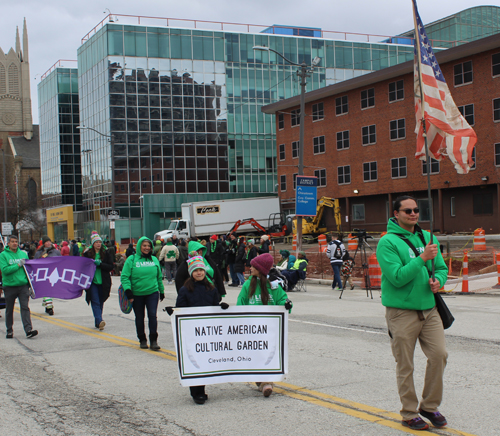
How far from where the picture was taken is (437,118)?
680 cm

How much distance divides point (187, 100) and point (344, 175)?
22.4m

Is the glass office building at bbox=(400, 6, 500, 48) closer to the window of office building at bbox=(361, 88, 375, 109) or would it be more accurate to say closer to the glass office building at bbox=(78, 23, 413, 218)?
the glass office building at bbox=(78, 23, 413, 218)

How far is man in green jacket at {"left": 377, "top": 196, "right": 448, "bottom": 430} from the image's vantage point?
4770 millimetres

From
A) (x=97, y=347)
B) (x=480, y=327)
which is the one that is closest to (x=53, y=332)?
(x=97, y=347)

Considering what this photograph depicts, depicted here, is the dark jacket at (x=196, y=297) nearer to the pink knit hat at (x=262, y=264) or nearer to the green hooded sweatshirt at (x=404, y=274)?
the pink knit hat at (x=262, y=264)

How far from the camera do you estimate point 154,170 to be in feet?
209

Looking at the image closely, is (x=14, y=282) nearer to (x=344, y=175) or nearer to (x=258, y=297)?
(x=258, y=297)

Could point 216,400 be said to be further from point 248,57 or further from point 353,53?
point 353,53

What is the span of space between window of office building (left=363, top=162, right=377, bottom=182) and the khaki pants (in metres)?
43.3

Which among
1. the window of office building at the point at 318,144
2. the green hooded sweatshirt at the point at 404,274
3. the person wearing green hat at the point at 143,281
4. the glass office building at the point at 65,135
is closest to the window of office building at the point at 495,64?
the window of office building at the point at 318,144

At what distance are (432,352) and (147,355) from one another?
506 centimetres

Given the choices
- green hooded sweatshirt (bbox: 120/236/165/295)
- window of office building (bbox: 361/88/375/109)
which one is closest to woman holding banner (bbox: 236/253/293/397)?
green hooded sweatshirt (bbox: 120/236/165/295)

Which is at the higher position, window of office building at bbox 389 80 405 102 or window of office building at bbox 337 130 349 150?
window of office building at bbox 389 80 405 102

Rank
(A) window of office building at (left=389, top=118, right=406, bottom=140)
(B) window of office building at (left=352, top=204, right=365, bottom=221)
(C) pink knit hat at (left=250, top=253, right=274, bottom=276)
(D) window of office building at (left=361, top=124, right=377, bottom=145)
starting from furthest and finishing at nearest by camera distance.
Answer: (B) window of office building at (left=352, top=204, right=365, bottom=221) < (D) window of office building at (left=361, top=124, right=377, bottom=145) < (A) window of office building at (left=389, top=118, right=406, bottom=140) < (C) pink knit hat at (left=250, top=253, right=274, bottom=276)
